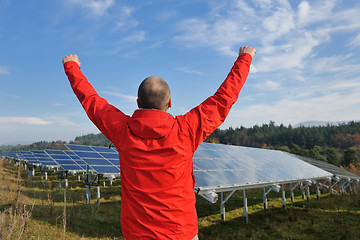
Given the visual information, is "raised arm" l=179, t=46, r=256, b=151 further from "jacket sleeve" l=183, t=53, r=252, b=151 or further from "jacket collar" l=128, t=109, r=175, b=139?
"jacket collar" l=128, t=109, r=175, b=139

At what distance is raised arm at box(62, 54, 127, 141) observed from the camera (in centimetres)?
181

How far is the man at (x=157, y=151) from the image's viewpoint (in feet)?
5.42

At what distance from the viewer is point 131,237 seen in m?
1.72

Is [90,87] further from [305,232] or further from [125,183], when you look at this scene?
[305,232]

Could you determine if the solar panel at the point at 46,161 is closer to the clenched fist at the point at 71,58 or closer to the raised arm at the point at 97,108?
the clenched fist at the point at 71,58

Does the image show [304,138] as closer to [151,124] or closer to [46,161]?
[46,161]

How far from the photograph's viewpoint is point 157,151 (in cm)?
165

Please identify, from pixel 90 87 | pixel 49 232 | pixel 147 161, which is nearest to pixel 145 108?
pixel 147 161

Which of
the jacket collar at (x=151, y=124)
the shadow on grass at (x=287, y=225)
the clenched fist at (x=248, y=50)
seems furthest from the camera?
the shadow on grass at (x=287, y=225)

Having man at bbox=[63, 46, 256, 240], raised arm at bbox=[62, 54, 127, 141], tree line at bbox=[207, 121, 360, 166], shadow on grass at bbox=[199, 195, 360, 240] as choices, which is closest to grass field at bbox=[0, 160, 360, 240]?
shadow on grass at bbox=[199, 195, 360, 240]

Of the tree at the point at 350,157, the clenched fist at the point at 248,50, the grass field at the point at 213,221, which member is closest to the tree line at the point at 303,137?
the tree at the point at 350,157

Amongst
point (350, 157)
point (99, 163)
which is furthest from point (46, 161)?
point (350, 157)

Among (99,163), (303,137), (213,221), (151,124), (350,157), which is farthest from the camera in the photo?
(303,137)

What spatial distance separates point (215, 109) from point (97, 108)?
3.09 ft
